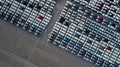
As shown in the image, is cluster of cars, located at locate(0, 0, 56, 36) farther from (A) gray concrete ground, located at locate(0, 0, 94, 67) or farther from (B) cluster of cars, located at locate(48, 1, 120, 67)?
(B) cluster of cars, located at locate(48, 1, 120, 67)

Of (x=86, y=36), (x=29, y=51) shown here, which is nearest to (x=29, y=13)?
(x=29, y=51)

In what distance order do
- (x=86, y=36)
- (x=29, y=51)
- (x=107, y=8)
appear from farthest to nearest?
1. (x=29, y=51)
2. (x=86, y=36)
3. (x=107, y=8)

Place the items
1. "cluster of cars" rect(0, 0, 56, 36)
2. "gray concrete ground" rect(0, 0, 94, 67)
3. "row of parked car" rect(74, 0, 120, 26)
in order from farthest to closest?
"gray concrete ground" rect(0, 0, 94, 67), "cluster of cars" rect(0, 0, 56, 36), "row of parked car" rect(74, 0, 120, 26)

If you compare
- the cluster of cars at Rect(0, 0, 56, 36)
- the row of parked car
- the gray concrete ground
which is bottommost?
the gray concrete ground

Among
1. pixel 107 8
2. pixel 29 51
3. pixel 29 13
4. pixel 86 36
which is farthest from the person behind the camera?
pixel 29 51

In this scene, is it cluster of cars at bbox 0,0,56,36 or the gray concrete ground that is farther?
the gray concrete ground

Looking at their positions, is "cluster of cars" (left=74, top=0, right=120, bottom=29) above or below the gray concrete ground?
above

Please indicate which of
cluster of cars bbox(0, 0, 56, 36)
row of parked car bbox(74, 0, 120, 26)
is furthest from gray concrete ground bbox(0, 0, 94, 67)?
row of parked car bbox(74, 0, 120, 26)

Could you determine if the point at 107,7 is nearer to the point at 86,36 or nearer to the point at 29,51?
the point at 86,36
